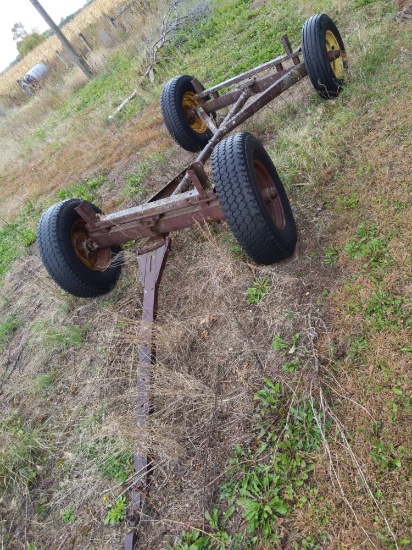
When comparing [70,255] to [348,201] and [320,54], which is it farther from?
[320,54]

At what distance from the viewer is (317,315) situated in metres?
2.65

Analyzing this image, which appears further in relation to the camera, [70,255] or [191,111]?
[191,111]

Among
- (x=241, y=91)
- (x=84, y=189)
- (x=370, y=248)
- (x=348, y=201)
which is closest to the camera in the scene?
(x=370, y=248)

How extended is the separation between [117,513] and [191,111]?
4.69m

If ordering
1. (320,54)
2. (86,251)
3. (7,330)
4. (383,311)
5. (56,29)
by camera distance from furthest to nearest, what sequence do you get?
(56,29)
(7,330)
(320,54)
(86,251)
(383,311)

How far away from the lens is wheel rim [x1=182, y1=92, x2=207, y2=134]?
532cm

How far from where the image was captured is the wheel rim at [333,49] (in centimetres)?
453

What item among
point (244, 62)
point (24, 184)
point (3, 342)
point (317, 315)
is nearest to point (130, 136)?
point (244, 62)

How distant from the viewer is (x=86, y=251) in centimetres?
370

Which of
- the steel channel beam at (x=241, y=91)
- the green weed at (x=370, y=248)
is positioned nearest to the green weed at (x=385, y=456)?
the green weed at (x=370, y=248)

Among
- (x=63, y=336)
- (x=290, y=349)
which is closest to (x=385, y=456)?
(x=290, y=349)

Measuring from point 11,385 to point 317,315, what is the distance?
302cm

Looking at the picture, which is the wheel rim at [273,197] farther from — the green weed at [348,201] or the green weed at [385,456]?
the green weed at [385,456]

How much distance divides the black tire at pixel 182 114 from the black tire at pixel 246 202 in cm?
242
